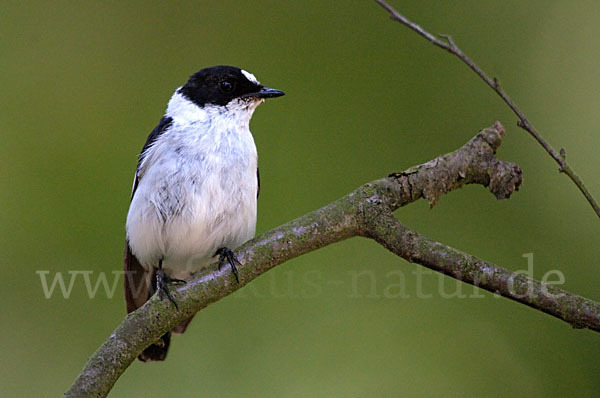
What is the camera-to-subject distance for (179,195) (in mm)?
3484

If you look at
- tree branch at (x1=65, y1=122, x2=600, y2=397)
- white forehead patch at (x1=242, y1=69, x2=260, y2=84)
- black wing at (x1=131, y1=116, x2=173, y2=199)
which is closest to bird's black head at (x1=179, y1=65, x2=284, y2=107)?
white forehead patch at (x1=242, y1=69, x2=260, y2=84)

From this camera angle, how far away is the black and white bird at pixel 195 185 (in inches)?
137

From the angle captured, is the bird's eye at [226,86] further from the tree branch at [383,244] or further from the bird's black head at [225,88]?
the tree branch at [383,244]

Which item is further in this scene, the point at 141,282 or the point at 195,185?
the point at 141,282

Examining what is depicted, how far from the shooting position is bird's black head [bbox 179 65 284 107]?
3.84 m

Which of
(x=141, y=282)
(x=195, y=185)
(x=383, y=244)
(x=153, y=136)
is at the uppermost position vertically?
(x=153, y=136)

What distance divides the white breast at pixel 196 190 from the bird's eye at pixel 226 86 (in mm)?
143

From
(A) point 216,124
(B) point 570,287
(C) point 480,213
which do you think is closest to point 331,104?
(A) point 216,124

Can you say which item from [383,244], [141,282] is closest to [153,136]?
[141,282]

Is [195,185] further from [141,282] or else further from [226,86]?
[141,282]

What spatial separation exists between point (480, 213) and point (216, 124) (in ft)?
5.25

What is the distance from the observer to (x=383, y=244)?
106 inches

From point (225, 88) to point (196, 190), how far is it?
73 cm

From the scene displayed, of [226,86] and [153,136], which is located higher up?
[226,86]
